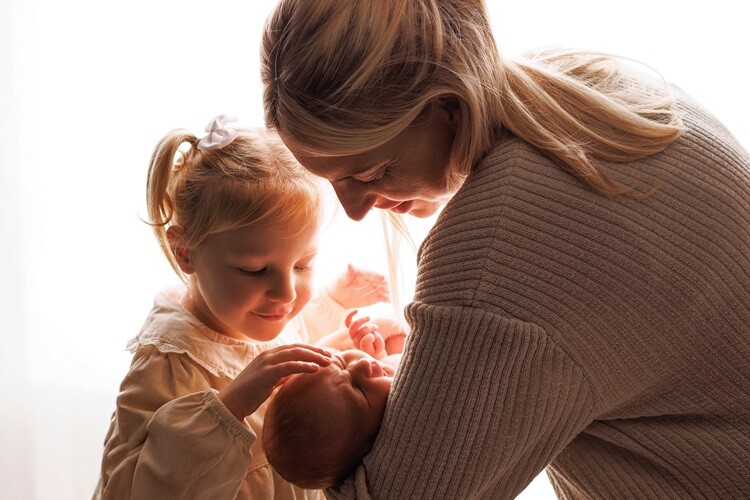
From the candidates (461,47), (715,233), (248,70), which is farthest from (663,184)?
(248,70)

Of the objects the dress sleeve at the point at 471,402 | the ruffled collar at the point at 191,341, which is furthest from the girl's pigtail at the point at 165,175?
the dress sleeve at the point at 471,402

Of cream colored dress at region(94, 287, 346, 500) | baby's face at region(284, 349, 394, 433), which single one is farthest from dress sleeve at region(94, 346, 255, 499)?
baby's face at region(284, 349, 394, 433)

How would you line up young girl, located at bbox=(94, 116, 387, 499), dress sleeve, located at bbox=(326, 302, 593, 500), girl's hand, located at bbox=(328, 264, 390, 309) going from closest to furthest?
dress sleeve, located at bbox=(326, 302, 593, 500) → young girl, located at bbox=(94, 116, 387, 499) → girl's hand, located at bbox=(328, 264, 390, 309)

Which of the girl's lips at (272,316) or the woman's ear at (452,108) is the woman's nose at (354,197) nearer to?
the woman's ear at (452,108)

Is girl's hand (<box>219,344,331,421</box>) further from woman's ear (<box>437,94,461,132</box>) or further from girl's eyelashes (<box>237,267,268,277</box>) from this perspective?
woman's ear (<box>437,94,461,132</box>)

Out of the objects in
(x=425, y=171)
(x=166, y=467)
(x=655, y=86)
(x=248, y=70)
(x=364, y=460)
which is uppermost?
(x=655, y=86)

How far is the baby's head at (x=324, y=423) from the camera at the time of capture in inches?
47.3

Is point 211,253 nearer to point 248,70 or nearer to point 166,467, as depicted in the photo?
point 166,467

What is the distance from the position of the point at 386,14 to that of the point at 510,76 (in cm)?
18

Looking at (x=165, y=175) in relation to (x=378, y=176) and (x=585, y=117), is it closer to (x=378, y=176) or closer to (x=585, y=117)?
(x=378, y=176)

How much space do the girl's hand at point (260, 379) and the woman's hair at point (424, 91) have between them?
312 mm

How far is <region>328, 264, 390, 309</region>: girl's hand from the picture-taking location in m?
1.66

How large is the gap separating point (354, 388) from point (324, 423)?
75 mm

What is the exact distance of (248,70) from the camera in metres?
1.91
